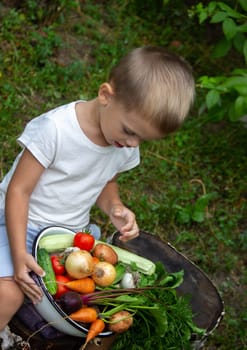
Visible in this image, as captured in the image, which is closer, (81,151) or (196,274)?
(81,151)

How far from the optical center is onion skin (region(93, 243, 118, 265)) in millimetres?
2453

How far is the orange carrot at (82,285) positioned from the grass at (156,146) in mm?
1110

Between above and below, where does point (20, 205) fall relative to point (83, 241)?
above

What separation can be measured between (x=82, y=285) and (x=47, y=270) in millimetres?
146

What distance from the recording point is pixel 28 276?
223 centimetres

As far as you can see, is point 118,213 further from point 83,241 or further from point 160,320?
point 160,320

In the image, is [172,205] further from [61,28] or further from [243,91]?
[61,28]

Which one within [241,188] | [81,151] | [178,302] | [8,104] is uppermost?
[81,151]

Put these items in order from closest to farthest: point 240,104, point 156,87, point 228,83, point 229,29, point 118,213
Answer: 1. point 156,87
2. point 118,213
3. point 240,104
4. point 228,83
5. point 229,29

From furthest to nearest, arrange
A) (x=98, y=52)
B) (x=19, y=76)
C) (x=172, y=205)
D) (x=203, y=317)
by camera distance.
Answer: (x=98, y=52) → (x=19, y=76) → (x=172, y=205) → (x=203, y=317)

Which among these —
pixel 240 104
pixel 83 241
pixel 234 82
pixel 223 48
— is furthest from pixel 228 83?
pixel 83 241

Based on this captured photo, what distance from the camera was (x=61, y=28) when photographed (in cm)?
460

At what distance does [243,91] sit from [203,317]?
4.19 feet

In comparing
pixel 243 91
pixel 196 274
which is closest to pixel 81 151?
pixel 196 274
